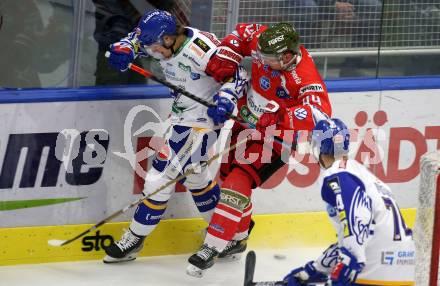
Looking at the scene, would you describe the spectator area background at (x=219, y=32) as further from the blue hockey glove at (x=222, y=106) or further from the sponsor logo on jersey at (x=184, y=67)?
the blue hockey glove at (x=222, y=106)

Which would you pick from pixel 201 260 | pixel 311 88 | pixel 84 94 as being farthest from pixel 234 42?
pixel 201 260

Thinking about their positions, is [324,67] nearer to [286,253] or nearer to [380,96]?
Answer: [380,96]

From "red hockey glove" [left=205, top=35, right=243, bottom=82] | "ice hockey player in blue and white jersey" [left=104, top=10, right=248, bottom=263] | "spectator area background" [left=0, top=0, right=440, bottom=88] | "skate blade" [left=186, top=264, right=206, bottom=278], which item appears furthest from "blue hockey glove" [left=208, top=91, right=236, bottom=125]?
"skate blade" [left=186, top=264, right=206, bottom=278]

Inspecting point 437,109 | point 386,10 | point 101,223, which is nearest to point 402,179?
point 437,109

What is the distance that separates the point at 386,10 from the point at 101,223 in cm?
199

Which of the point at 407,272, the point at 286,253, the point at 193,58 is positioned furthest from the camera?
the point at 286,253

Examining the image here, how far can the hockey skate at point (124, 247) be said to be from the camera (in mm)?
5934

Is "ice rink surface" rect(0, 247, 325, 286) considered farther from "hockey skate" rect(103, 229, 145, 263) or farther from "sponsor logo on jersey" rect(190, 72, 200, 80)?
"sponsor logo on jersey" rect(190, 72, 200, 80)

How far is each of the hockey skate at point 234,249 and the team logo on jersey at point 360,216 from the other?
5.46 feet

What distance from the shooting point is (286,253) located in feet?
20.6

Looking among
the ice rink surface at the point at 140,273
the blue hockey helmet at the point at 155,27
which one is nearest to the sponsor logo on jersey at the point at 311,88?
the blue hockey helmet at the point at 155,27

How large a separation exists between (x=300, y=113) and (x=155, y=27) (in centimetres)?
79

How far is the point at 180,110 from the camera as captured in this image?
5879 millimetres

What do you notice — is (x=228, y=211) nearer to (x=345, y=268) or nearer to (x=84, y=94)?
(x=84, y=94)
